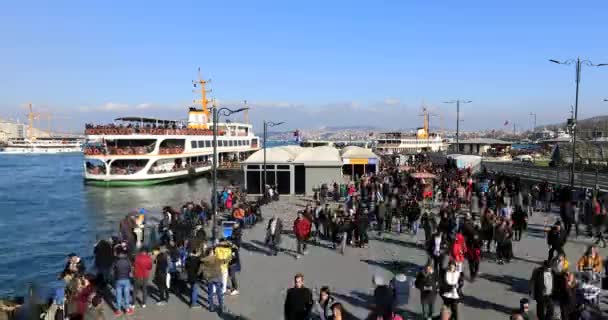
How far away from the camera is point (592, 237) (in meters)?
14.6

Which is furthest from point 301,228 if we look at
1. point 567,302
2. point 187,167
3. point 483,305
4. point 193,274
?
point 187,167

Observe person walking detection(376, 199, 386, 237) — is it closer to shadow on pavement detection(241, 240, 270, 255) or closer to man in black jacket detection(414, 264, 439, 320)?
shadow on pavement detection(241, 240, 270, 255)

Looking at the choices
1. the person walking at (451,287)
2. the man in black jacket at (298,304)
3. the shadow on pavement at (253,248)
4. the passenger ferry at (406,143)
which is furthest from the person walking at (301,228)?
the passenger ferry at (406,143)

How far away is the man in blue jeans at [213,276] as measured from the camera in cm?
823

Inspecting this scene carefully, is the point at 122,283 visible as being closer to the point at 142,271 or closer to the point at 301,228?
the point at 142,271

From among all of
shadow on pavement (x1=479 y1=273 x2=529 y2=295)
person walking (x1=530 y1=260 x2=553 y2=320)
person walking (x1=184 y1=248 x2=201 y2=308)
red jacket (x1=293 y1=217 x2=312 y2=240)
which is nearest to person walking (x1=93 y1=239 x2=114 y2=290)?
person walking (x1=184 y1=248 x2=201 y2=308)

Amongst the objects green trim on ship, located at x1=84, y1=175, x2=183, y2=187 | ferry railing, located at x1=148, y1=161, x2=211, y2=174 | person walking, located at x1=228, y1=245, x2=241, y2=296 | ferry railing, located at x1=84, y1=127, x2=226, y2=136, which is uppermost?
A: ferry railing, located at x1=84, y1=127, x2=226, y2=136

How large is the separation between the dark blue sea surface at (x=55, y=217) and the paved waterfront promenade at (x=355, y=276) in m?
4.12

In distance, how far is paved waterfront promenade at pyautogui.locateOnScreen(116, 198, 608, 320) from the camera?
8.53m

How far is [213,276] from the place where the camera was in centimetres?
827

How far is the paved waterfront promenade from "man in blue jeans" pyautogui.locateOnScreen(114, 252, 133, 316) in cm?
23

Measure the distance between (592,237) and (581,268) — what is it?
6.67 m

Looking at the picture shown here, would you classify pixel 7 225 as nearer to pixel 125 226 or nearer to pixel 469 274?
pixel 125 226

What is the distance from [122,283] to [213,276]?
5.23ft
